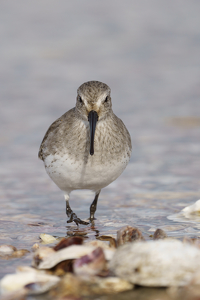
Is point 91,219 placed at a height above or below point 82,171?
below

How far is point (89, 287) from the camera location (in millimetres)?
3719

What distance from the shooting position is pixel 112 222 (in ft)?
20.8

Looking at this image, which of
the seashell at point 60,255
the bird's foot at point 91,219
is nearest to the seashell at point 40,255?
the seashell at point 60,255

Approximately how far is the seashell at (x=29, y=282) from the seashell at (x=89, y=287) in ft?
0.26

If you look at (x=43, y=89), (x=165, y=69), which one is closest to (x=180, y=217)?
(x=43, y=89)

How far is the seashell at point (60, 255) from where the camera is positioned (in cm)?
408

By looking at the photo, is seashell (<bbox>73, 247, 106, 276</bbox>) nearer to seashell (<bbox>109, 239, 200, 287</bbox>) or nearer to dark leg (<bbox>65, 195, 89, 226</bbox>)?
seashell (<bbox>109, 239, 200, 287</bbox>)

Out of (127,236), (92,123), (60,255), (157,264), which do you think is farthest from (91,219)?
(157,264)

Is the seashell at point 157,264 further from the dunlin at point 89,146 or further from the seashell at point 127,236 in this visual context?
the dunlin at point 89,146

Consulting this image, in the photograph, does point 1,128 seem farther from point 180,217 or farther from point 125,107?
point 180,217

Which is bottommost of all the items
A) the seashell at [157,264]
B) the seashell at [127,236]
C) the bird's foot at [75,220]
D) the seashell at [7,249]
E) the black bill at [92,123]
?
the seashell at [157,264]

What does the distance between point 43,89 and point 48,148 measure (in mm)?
8159

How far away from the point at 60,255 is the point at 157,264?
860 millimetres

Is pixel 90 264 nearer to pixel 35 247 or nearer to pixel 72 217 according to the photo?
pixel 35 247
